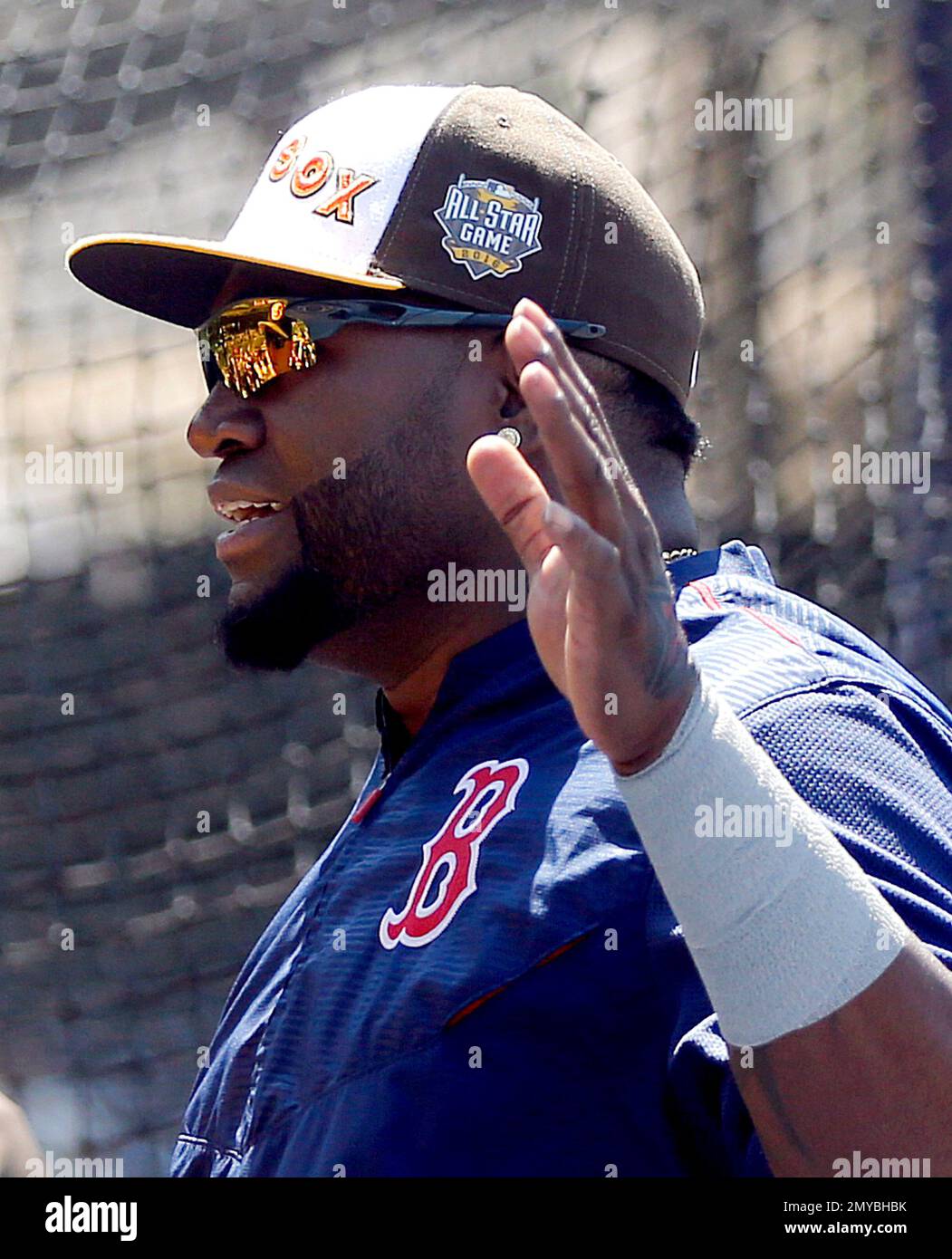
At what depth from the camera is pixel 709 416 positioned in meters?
3.22

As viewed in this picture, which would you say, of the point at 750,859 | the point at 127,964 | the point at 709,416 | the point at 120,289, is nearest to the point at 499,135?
the point at 120,289

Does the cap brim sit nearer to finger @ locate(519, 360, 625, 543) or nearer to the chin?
the chin

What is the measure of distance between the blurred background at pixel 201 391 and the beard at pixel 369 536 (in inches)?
51.8

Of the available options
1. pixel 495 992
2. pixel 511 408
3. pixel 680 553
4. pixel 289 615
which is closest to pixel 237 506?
pixel 289 615

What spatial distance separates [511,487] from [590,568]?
8 centimetres

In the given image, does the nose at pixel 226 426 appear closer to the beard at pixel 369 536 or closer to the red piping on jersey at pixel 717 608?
the beard at pixel 369 536

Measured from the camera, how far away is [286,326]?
166cm

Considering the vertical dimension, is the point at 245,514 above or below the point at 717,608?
above

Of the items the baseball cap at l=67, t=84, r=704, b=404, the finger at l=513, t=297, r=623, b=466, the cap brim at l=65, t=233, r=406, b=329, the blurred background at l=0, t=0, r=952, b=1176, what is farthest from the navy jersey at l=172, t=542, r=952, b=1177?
the blurred background at l=0, t=0, r=952, b=1176

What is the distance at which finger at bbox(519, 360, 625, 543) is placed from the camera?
3.23 ft

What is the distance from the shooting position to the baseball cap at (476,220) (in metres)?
1.61

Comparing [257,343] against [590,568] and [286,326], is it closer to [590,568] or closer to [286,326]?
[286,326]

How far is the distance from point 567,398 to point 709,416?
7.42ft

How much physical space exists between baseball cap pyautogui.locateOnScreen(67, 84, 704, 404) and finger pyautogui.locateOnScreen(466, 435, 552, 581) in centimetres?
60
